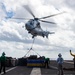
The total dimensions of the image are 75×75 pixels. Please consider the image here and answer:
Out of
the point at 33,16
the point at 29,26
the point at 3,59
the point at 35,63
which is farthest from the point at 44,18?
the point at 3,59

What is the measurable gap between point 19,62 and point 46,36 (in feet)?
49.6

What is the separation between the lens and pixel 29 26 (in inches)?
2309

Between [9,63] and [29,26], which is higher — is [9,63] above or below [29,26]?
below

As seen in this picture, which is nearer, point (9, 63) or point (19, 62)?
point (9, 63)

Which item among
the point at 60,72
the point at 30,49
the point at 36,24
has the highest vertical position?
the point at 36,24

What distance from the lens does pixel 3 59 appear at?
25.5 metres

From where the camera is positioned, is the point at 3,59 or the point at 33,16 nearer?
the point at 3,59

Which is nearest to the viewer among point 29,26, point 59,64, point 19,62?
point 59,64

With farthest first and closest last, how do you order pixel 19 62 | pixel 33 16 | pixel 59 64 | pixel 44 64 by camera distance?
pixel 33 16, pixel 19 62, pixel 44 64, pixel 59 64

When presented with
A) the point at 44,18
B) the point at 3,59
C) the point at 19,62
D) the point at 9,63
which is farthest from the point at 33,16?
the point at 3,59

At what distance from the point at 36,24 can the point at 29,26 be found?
490cm

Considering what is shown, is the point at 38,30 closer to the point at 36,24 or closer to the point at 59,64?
the point at 36,24

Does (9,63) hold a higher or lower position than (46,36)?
lower

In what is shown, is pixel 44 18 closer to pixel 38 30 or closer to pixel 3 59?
pixel 38 30
